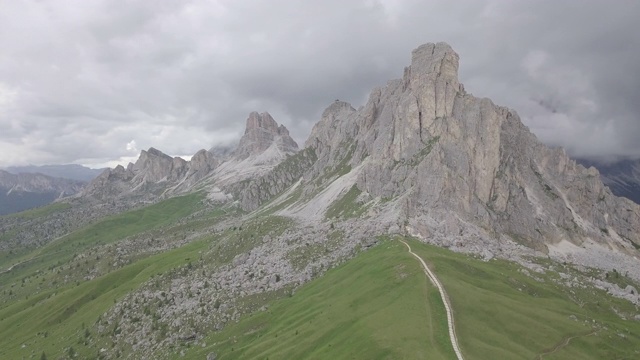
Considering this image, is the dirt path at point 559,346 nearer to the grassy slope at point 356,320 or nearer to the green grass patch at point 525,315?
the green grass patch at point 525,315

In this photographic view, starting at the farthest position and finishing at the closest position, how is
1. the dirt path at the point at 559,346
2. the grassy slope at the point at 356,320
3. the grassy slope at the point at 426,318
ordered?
the grassy slope at the point at 426,318 → the grassy slope at the point at 356,320 → the dirt path at the point at 559,346

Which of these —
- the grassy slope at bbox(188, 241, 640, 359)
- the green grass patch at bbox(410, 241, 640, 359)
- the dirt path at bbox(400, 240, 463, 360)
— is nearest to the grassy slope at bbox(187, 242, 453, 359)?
the grassy slope at bbox(188, 241, 640, 359)

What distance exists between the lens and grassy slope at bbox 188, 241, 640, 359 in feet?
292

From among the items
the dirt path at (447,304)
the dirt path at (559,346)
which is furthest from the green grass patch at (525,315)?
the dirt path at (447,304)

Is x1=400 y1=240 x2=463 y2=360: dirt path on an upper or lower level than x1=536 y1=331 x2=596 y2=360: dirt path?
upper

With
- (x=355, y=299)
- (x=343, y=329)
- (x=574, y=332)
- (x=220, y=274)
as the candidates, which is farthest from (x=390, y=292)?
(x=220, y=274)

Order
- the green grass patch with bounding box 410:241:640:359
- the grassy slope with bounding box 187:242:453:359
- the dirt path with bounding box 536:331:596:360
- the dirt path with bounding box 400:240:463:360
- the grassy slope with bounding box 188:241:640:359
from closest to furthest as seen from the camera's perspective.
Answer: the dirt path with bounding box 400:240:463:360
the dirt path with bounding box 536:331:596:360
the grassy slope with bounding box 187:242:453:359
the grassy slope with bounding box 188:241:640:359
the green grass patch with bounding box 410:241:640:359

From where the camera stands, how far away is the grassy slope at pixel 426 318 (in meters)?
89.1

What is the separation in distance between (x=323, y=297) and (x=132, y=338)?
71.6 meters

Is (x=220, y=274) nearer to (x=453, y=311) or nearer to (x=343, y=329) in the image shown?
(x=343, y=329)

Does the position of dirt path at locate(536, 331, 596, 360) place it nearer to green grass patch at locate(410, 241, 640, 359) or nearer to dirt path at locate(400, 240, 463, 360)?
green grass patch at locate(410, 241, 640, 359)

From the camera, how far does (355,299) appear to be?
12100 cm

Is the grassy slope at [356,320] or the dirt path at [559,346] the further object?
the grassy slope at [356,320]

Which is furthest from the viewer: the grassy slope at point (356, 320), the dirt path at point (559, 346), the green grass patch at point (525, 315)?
the green grass patch at point (525, 315)
